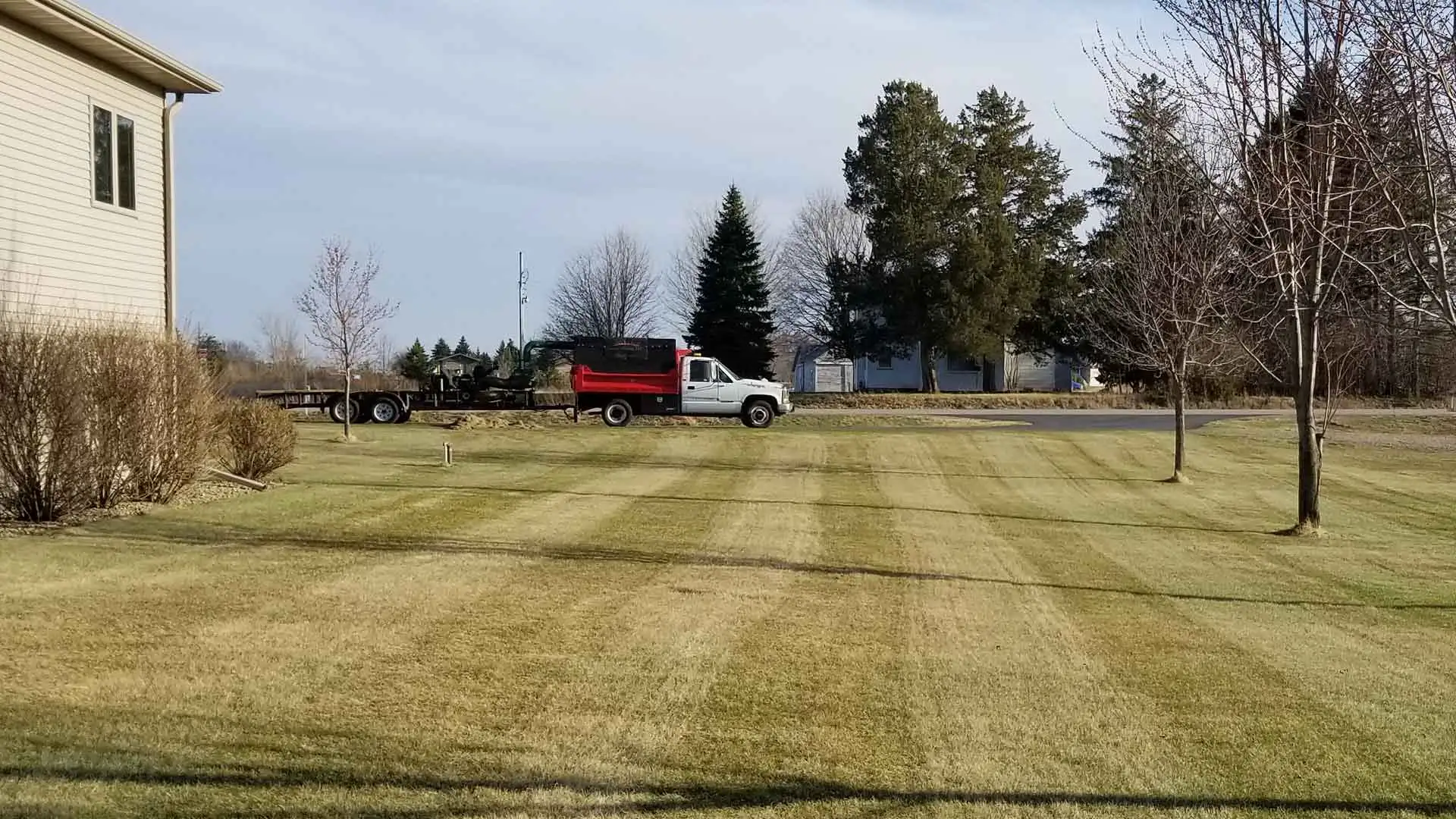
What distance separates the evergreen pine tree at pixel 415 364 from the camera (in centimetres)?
4508

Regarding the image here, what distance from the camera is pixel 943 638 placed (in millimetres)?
8273

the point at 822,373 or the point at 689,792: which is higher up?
the point at 822,373

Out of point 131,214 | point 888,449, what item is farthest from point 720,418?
point 131,214

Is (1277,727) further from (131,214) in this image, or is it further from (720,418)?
(720,418)

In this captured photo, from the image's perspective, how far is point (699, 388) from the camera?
109ft

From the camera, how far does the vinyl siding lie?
13852 mm

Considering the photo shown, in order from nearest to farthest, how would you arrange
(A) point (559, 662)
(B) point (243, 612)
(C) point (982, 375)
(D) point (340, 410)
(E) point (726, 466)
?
(A) point (559, 662) → (B) point (243, 612) → (E) point (726, 466) → (D) point (340, 410) → (C) point (982, 375)

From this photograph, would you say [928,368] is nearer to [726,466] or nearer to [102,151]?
[726,466]

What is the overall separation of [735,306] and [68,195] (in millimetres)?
39755

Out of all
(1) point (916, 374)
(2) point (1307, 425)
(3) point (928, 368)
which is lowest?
(2) point (1307, 425)

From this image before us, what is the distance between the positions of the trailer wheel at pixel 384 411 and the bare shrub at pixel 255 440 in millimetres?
16486

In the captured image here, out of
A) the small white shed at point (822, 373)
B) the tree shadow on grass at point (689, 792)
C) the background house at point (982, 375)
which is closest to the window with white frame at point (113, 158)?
the tree shadow on grass at point (689, 792)

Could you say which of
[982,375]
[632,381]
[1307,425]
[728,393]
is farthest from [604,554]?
[982,375]

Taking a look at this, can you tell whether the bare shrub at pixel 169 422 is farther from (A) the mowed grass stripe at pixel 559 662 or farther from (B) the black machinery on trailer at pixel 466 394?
(B) the black machinery on trailer at pixel 466 394
